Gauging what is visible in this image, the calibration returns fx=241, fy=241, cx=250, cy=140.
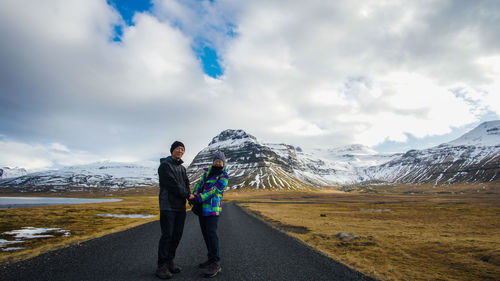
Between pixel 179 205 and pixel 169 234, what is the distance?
2.67 feet

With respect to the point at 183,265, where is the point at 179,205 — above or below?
above

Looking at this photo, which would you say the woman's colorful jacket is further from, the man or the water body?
the water body

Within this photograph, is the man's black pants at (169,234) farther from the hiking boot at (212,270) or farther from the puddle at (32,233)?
the puddle at (32,233)

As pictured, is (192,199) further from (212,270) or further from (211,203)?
(212,270)

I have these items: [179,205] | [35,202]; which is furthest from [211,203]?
[35,202]

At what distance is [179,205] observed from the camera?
7.01 m

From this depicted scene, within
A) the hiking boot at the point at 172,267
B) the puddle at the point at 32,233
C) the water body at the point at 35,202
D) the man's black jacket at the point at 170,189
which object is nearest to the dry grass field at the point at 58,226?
the puddle at the point at 32,233

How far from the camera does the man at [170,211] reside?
664 cm

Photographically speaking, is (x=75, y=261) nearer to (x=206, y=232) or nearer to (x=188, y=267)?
(x=188, y=267)

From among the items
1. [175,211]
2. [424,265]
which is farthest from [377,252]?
[175,211]

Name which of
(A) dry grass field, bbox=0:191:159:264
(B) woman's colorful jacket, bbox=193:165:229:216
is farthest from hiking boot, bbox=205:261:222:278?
(A) dry grass field, bbox=0:191:159:264

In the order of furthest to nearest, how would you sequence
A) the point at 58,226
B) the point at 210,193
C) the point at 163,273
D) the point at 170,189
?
the point at 58,226 → the point at 210,193 → the point at 170,189 → the point at 163,273

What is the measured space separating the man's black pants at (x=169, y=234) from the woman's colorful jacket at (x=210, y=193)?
2.24 feet

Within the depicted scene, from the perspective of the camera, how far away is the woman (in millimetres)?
6934
